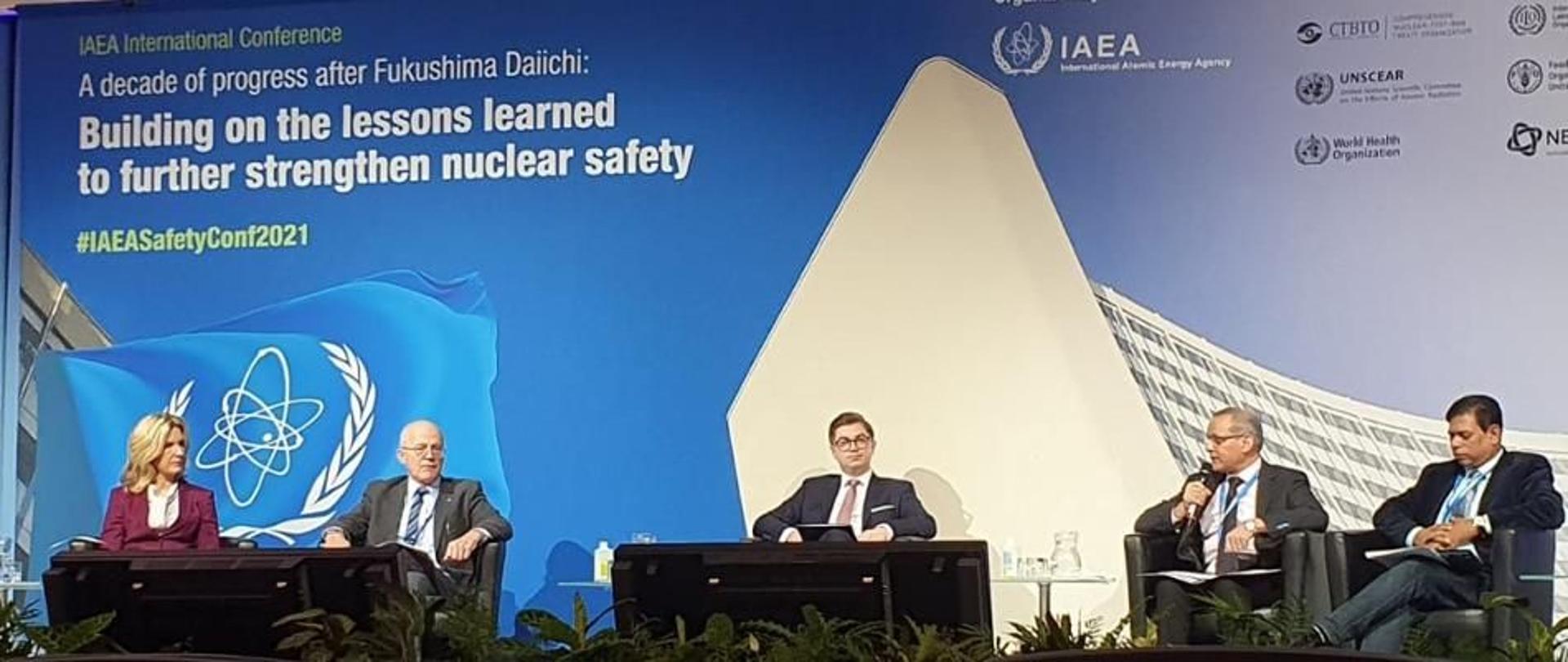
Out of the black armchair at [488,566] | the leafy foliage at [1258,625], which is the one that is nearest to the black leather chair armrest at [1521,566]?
the leafy foliage at [1258,625]

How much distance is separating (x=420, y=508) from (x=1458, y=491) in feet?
11.3

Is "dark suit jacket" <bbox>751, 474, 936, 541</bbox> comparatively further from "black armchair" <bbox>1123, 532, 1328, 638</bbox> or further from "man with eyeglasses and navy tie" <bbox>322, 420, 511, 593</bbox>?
"man with eyeglasses and navy tie" <bbox>322, 420, 511, 593</bbox>

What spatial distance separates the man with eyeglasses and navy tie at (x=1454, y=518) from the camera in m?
5.74

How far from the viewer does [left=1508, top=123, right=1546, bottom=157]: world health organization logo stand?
638 centimetres

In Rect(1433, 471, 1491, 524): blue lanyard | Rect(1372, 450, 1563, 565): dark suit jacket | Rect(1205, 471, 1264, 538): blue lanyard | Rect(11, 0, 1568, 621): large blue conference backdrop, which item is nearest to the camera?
Rect(1372, 450, 1563, 565): dark suit jacket

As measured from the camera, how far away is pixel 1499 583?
572 cm

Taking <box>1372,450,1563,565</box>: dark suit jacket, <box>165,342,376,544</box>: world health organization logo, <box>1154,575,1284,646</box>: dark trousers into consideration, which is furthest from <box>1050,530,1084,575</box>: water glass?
<box>165,342,376,544</box>: world health organization logo

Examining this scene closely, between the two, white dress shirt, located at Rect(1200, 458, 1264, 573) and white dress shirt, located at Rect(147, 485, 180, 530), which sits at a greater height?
white dress shirt, located at Rect(147, 485, 180, 530)

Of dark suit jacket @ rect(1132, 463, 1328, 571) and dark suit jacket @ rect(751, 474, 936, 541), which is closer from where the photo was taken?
dark suit jacket @ rect(1132, 463, 1328, 571)

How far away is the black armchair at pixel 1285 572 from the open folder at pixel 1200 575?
0.15 feet

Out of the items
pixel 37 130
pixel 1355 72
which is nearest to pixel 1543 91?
pixel 1355 72

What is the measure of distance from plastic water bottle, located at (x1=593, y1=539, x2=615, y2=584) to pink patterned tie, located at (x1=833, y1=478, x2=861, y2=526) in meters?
0.78

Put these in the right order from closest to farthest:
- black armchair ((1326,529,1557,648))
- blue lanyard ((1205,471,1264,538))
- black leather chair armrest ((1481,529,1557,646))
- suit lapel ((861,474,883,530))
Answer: black armchair ((1326,529,1557,648)) → black leather chair armrest ((1481,529,1557,646)) → blue lanyard ((1205,471,1264,538)) → suit lapel ((861,474,883,530))

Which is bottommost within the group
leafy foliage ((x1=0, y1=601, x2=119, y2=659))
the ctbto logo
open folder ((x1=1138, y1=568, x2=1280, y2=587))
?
open folder ((x1=1138, y1=568, x2=1280, y2=587))
